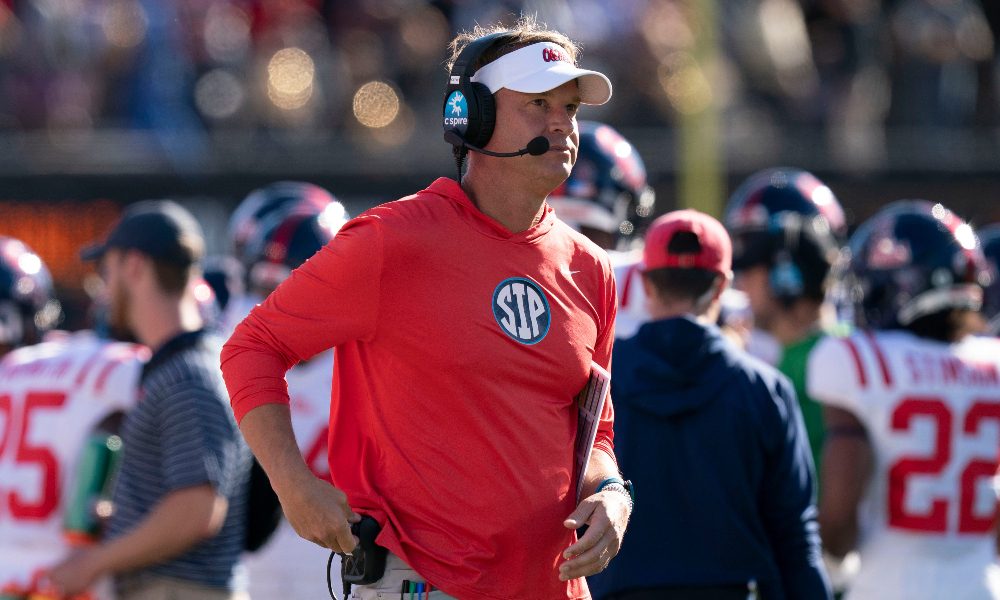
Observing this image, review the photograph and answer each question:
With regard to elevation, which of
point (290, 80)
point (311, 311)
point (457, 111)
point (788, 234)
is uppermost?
point (290, 80)

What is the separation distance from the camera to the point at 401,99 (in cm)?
1543

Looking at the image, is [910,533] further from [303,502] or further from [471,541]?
[303,502]

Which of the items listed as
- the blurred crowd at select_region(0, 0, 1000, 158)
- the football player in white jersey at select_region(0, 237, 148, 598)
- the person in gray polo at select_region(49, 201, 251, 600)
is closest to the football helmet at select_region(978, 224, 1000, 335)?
the person in gray polo at select_region(49, 201, 251, 600)

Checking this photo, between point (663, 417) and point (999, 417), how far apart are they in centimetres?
146

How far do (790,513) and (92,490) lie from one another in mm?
2475

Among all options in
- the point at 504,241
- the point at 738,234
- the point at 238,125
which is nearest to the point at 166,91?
the point at 238,125

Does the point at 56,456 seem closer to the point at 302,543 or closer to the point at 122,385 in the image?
the point at 122,385

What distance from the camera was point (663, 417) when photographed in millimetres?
4555

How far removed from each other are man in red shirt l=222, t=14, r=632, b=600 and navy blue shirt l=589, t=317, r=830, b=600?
0.95 metres

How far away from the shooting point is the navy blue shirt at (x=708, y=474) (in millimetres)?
4469

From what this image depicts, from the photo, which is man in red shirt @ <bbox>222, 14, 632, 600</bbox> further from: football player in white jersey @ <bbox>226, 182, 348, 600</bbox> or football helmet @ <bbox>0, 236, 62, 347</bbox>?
football helmet @ <bbox>0, 236, 62, 347</bbox>

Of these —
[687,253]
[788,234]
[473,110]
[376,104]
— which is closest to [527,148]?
[473,110]

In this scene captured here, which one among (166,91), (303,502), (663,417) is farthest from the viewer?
(166,91)

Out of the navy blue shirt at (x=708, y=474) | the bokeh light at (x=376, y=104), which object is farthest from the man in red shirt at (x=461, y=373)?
the bokeh light at (x=376, y=104)
